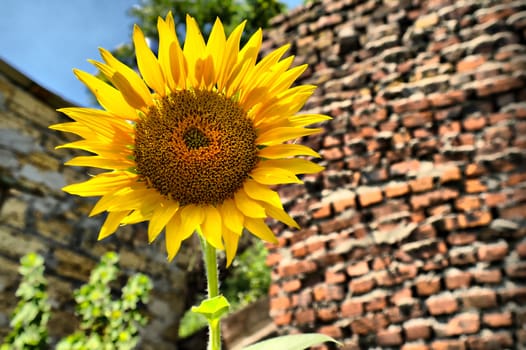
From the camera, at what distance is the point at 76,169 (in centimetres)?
367

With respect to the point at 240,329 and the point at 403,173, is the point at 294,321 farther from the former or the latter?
the point at 403,173

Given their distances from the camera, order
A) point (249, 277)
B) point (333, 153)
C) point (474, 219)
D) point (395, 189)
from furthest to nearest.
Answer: point (249, 277) → point (333, 153) → point (395, 189) → point (474, 219)

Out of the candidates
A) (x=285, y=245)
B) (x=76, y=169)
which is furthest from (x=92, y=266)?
(x=285, y=245)

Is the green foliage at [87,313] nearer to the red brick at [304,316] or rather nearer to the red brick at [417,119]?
the red brick at [304,316]

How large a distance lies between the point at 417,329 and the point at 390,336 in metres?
0.15

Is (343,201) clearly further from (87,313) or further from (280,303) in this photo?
(87,313)

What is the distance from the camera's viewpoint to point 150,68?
3.15 ft

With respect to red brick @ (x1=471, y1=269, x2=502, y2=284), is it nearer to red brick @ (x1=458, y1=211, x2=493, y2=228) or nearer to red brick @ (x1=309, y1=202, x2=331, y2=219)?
red brick @ (x1=458, y1=211, x2=493, y2=228)

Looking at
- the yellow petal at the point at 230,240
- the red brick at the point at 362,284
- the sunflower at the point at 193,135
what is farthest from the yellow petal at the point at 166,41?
the red brick at the point at 362,284

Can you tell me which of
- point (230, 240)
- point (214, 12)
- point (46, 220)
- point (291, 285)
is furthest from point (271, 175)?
point (214, 12)

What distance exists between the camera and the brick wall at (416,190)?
8.21 feet

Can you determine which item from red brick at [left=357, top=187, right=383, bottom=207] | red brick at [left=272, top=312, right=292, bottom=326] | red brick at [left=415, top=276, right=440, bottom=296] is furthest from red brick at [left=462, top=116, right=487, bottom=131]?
red brick at [left=272, top=312, right=292, bottom=326]

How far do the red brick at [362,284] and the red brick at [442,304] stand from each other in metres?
0.32

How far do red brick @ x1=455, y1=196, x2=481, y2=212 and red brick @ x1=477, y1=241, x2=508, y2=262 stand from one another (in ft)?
0.71
